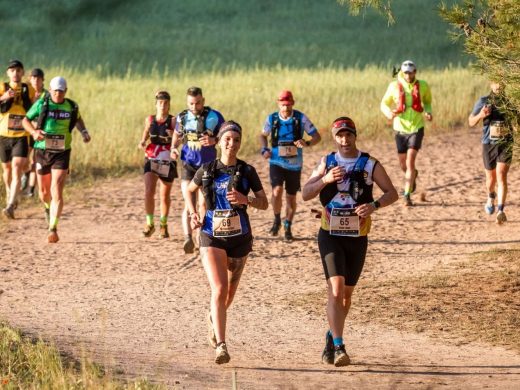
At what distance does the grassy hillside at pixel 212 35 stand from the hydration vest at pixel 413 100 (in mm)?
17753

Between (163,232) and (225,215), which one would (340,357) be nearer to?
(225,215)

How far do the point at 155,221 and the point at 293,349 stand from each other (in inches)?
280

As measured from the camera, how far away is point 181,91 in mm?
30125

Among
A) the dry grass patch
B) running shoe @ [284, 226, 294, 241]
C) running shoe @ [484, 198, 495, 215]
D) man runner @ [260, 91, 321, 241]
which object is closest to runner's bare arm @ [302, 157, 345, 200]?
the dry grass patch

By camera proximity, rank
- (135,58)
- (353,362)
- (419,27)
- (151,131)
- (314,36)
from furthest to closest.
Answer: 1. (419,27)
2. (314,36)
3. (135,58)
4. (151,131)
5. (353,362)

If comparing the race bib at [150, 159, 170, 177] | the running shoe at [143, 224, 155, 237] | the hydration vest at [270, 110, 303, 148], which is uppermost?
the hydration vest at [270, 110, 303, 148]

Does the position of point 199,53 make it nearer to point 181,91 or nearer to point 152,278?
point 181,91

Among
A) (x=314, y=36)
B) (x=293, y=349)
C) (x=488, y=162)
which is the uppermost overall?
(x=314, y=36)

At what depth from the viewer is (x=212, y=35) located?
4656cm

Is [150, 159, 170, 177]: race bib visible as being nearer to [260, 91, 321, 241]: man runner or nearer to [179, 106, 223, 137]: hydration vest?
[179, 106, 223, 137]: hydration vest

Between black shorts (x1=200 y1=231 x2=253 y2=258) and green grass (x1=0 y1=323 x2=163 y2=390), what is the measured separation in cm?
128

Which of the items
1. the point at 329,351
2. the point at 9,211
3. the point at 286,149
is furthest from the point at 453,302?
the point at 9,211

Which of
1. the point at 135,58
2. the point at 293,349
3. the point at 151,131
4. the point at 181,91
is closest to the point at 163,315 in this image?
the point at 293,349

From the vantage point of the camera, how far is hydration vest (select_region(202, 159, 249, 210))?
10.2 m
